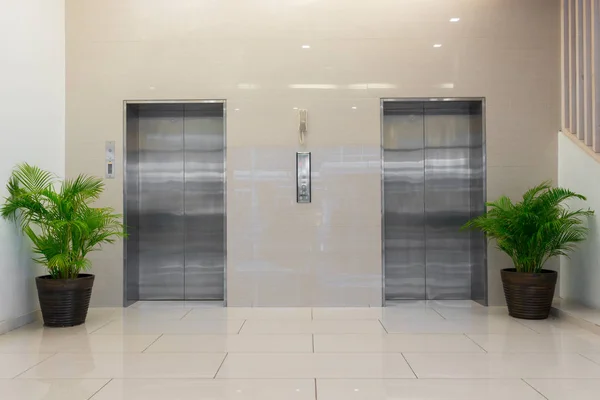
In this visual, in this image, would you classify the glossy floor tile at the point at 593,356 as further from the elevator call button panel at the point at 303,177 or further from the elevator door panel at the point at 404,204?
the elevator call button panel at the point at 303,177

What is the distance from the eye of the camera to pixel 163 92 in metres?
6.96

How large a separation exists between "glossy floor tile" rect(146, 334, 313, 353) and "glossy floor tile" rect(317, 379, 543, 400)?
3.29ft

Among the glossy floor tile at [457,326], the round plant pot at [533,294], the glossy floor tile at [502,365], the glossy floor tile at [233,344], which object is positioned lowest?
the glossy floor tile at [457,326]

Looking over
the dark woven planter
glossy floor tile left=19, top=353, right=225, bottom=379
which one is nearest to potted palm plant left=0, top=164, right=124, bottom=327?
the dark woven planter

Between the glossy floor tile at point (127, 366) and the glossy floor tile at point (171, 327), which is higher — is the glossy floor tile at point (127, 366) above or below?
above

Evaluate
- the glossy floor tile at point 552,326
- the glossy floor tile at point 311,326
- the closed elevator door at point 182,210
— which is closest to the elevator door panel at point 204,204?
the closed elevator door at point 182,210

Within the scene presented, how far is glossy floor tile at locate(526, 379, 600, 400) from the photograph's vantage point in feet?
11.7

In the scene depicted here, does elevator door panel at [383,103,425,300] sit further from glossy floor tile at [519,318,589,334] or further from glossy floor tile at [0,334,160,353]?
Result: glossy floor tile at [0,334,160,353]

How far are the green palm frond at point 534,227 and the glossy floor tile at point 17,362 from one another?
4693mm

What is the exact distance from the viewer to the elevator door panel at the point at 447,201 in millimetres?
7320

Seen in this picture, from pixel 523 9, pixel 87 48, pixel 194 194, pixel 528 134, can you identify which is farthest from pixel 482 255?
pixel 87 48

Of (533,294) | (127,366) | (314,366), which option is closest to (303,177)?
(533,294)

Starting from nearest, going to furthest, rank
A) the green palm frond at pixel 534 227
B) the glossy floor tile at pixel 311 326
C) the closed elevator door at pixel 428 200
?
the glossy floor tile at pixel 311 326 → the green palm frond at pixel 534 227 → the closed elevator door at pixel 428 200

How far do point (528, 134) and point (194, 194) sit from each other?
14.2 ft
